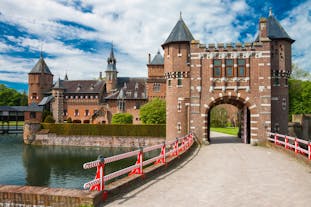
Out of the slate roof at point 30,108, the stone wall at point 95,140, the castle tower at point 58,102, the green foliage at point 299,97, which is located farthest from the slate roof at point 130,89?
the green foliage at point 299,97

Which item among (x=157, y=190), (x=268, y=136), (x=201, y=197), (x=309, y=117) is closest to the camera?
(x=201, y=197)

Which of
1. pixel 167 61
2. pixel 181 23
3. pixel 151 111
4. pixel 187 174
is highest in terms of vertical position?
pixel 181 23

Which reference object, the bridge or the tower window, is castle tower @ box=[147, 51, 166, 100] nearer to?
the tower window

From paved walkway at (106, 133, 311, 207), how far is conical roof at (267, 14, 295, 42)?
17043 mm

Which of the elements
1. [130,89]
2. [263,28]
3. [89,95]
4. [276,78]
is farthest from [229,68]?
[89,95]

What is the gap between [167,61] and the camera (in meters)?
28.6

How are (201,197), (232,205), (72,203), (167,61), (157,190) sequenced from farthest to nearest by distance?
(167,61) < (157,190) < (201,197) < (232,205) < (72,203)

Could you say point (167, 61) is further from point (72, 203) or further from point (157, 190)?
point (72, 203)

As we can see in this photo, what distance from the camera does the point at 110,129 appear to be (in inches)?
1656

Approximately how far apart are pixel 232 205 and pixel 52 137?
136 feet

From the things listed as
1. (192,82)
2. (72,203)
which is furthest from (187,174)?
(192,82)

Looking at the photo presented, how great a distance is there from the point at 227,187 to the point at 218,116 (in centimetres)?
5781

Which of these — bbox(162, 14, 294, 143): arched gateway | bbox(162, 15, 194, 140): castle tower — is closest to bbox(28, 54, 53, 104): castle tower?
bbox(162, 15, 194, 140): castle tower

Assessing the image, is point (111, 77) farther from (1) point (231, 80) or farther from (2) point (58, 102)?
(1) point (231, 80)
